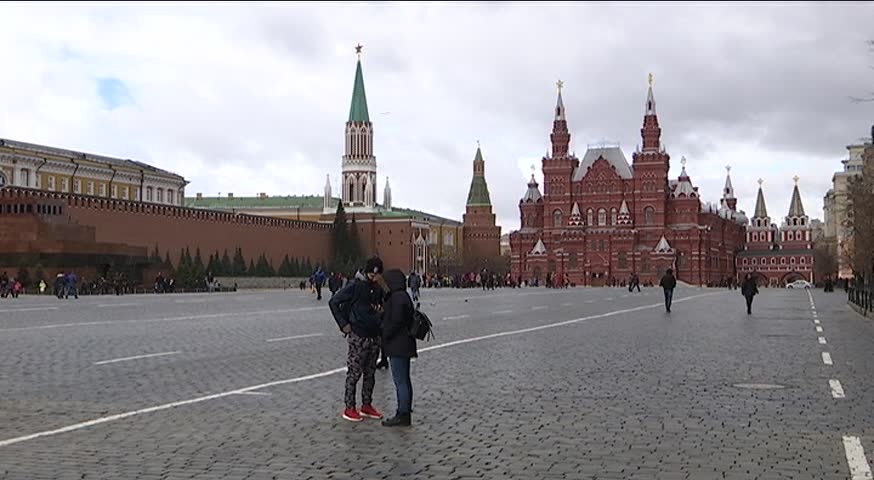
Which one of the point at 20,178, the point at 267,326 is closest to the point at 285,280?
the point at 20,178

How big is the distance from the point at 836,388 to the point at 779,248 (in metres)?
155

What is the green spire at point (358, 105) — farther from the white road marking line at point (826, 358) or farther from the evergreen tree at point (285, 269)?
the white road marking line at point (826, 358)

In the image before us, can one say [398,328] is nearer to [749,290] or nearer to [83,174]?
[749,290]

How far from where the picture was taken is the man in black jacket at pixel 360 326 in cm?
973

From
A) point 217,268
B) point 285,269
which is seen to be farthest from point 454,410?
point 285,269

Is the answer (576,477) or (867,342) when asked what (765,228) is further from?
(576,477)

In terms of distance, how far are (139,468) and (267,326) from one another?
17131mm

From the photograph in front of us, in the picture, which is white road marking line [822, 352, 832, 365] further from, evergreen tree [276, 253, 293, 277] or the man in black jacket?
evergreen tree [276, 253, 293, 277]

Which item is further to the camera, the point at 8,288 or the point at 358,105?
the point at 358,105

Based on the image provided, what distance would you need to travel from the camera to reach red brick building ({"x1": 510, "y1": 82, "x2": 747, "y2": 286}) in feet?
401

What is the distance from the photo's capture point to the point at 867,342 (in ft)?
67.5

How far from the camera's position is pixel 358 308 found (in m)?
9.78

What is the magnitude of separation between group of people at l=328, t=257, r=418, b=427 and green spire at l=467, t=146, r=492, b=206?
159m

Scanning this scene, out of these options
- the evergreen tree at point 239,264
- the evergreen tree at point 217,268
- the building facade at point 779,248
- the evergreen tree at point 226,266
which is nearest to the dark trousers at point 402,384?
the evergreen tree at point 217,268
